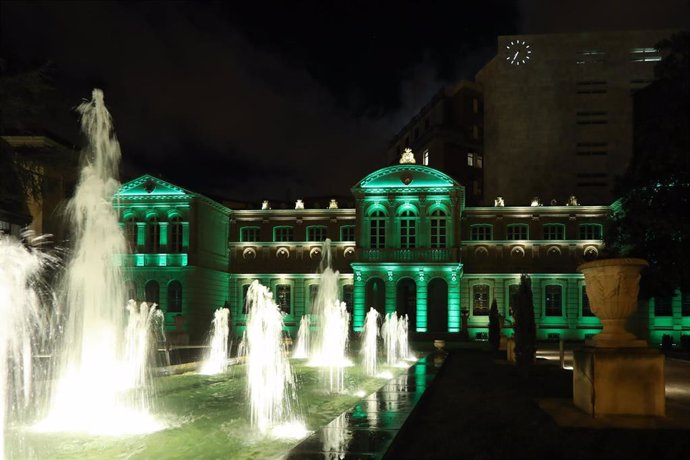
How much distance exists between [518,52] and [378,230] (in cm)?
3558

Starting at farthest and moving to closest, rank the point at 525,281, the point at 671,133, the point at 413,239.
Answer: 1. the point at 413,239
2. the point at 671,133
3. the point at 525,281

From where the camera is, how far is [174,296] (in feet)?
166

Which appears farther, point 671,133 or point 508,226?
point 508,226

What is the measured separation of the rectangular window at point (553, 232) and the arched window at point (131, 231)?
3338 cm

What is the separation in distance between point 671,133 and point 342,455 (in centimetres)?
2395

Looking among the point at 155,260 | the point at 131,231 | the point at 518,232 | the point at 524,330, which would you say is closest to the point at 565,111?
the point at 518,232

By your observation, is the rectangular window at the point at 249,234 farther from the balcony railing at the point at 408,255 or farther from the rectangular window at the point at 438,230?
the rectangular window at the point at 438,230

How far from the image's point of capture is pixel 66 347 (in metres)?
19.2

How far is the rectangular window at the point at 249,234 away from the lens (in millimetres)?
56688

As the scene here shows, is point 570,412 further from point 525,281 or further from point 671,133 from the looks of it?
point 671,133

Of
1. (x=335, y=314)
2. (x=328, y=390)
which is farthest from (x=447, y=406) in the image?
(x=335, y=314)

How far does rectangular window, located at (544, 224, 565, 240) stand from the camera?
53.2 m

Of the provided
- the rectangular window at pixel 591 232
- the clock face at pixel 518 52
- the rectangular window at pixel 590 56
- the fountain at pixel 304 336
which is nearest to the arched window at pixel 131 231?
the fountain at pixel 304 336

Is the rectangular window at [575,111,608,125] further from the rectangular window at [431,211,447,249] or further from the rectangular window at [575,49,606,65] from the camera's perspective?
the rectangular window at [431,211,447,249]
